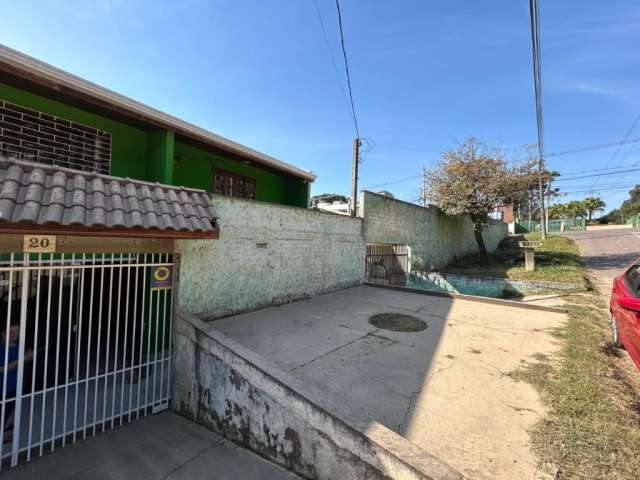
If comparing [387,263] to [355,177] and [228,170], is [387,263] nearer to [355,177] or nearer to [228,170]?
[355,177]

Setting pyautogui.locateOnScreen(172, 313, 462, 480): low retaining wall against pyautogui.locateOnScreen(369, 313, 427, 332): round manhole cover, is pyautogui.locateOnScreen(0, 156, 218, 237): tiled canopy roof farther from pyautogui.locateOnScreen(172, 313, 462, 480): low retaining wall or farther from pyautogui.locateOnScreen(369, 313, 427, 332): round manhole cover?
pyautogui.locateOnScreen(369, 313, 427, 332): round manhole cover

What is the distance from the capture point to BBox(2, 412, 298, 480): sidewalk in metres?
2.92

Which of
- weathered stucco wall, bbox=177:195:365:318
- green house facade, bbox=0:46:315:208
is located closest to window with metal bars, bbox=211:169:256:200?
green house facade, bbox=0:46:315:208

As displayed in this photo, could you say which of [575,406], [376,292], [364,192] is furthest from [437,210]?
[575,406]

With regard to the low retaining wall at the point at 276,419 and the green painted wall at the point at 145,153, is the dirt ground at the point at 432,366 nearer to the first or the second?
the low retaining wall at the point at 276,419

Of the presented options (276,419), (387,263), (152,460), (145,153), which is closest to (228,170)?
(145,153)

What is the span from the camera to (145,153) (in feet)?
20.7

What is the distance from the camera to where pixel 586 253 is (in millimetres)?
19516

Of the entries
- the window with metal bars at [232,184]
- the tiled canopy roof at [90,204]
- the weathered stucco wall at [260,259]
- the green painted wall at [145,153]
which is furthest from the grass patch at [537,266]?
the tiled canopy roof at [90,204]

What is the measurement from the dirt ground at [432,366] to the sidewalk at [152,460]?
3.51ft

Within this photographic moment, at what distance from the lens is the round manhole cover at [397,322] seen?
230 inches

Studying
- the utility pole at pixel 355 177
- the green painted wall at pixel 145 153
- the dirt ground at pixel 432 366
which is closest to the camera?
the dirt ground at pixel 432 366

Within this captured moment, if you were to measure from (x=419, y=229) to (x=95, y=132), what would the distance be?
12.2 metres

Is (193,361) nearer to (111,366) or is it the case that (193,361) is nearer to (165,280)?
(165,280)
